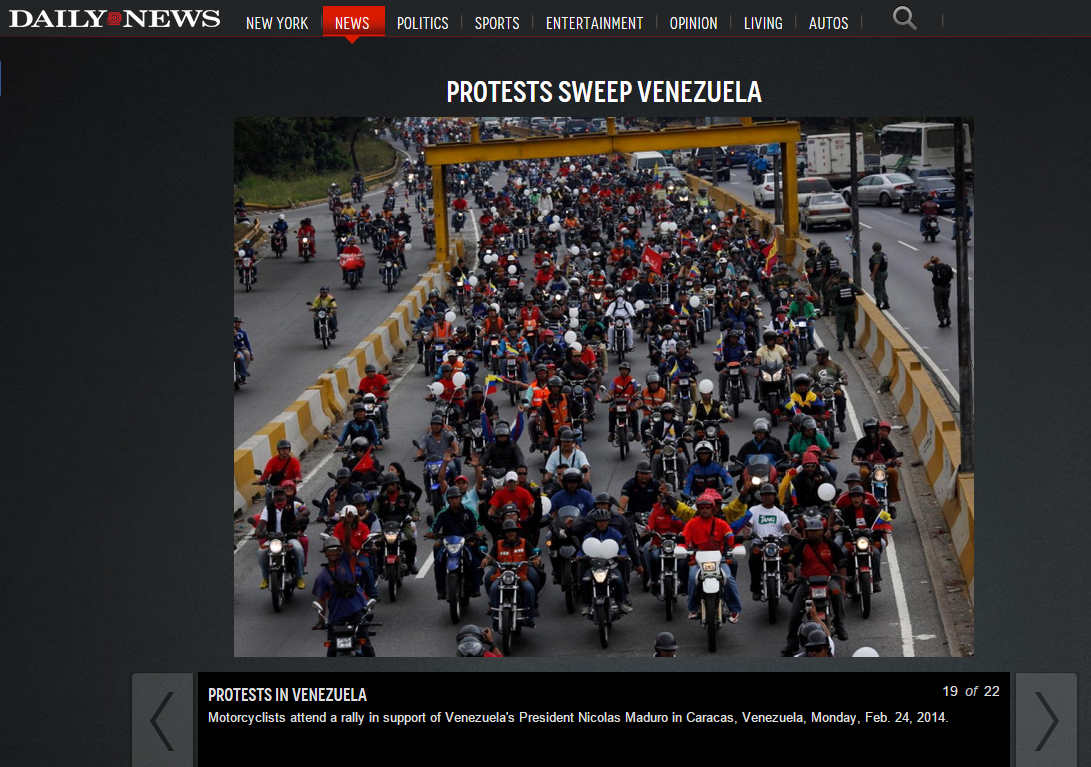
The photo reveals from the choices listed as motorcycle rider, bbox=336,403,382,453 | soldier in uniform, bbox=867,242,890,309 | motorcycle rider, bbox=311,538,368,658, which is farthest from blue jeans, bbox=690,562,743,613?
soldier in uniform, bbox=867,242,890,309

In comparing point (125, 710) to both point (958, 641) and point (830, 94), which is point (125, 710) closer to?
point (830, 94)

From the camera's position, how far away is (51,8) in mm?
8188

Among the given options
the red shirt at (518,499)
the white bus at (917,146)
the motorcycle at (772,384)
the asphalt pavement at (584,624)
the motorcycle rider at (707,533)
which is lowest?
the asphalt pavement at (584,624)

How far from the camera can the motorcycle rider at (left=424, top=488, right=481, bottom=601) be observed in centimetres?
1705

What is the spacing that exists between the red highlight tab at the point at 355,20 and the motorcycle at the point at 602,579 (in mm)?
8463

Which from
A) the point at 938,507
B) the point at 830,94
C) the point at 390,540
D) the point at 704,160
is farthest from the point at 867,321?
the point at 704,160

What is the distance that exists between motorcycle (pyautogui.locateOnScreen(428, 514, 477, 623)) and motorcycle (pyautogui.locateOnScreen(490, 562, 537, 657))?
984mm

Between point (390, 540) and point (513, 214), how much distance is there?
137 feet

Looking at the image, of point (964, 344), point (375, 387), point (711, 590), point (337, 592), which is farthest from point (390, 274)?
point (337, 592)

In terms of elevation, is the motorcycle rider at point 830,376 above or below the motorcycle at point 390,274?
below

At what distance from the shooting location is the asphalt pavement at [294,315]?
30.8m

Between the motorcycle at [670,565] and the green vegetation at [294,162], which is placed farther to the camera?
the green vegetation at [294,162]

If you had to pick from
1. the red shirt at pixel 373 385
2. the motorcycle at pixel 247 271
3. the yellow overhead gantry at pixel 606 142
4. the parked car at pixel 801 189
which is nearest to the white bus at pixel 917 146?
the parked car at pixel 801 189

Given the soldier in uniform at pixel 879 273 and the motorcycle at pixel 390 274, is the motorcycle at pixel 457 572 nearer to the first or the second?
the soldier in uniform at pixel 879 273
